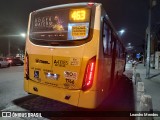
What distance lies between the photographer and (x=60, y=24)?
623 cm

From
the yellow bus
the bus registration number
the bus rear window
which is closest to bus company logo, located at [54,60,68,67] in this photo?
the yellow bus

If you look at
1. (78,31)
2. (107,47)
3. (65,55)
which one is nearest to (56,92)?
(65,55)

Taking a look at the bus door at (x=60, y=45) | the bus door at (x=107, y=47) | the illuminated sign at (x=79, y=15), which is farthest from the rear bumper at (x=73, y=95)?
the illuminated sign at (x=79, y=15)

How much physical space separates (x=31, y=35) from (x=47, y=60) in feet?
4.00

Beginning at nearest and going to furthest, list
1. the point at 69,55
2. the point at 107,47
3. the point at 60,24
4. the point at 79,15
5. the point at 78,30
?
the point at 69,55 → the point at 78,30 → the point at 79,15 → the point at 60,24 → the point at 107,47

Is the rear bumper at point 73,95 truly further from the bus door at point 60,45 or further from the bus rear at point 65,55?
the bus door at point 60,45

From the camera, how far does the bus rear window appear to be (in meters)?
5.85

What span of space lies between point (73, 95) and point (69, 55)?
108 cm

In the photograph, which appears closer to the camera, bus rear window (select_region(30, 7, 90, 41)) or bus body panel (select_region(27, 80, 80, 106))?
bus body panel (select_region(27, 80, 80, 106))

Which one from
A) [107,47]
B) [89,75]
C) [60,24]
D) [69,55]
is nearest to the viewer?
[89,75]

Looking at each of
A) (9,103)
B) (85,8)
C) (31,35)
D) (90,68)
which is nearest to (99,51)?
(90,68)

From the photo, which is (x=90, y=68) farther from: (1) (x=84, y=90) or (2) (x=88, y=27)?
(2) (x=88, y=27)

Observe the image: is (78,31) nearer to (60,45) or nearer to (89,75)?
(60,45)

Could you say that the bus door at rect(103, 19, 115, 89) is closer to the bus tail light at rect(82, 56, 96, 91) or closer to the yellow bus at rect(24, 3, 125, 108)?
the yellow bus at rect(24, 3, 125, 108)
